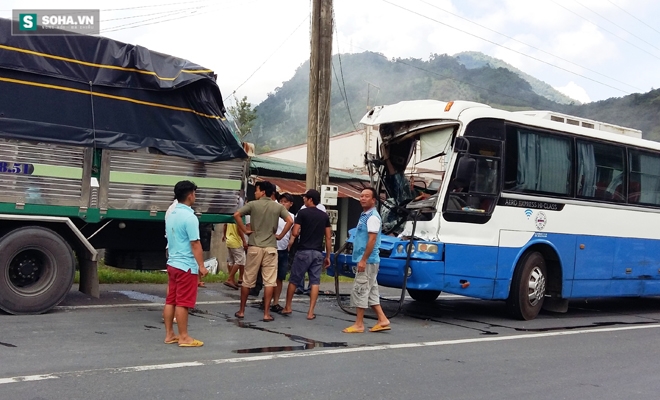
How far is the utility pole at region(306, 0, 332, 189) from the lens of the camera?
13.7 meters

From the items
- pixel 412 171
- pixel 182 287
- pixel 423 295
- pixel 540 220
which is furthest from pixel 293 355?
pixel 423 295

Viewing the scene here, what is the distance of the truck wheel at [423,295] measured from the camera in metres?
11.7

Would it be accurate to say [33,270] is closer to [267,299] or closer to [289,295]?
[267,299]

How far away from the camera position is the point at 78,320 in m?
8.24

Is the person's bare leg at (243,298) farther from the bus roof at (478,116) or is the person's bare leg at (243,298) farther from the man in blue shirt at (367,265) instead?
the bus roof at (478,116)

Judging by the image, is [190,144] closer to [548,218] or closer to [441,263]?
[441,263]

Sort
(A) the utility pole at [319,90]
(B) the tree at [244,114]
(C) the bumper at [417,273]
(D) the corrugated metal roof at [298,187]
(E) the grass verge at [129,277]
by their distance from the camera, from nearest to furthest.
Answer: (C) the bumper at [417,273] < (E) the grass verge at [129,277] < (A) the utility pole at [319,90] < (D) the corrugated metal roof at [298,187] < (B) the tree at [244,114]

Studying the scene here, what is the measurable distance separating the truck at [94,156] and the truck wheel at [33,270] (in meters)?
0.01

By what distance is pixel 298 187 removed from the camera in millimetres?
18578

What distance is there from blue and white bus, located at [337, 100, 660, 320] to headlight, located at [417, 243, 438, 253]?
0.01 metres

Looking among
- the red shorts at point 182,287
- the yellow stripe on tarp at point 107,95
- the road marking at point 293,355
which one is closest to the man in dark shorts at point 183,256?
the red shorts at point 182,287

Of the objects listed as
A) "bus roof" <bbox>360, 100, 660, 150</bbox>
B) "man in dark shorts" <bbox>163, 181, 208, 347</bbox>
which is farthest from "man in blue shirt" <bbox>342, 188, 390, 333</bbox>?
"man in dark shorts" <bbox>163, 181, 208, 347</bbox>

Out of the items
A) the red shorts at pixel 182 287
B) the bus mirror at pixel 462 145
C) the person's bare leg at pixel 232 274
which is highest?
the bus mirror at pixel 462 145

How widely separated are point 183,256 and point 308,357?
157cm
